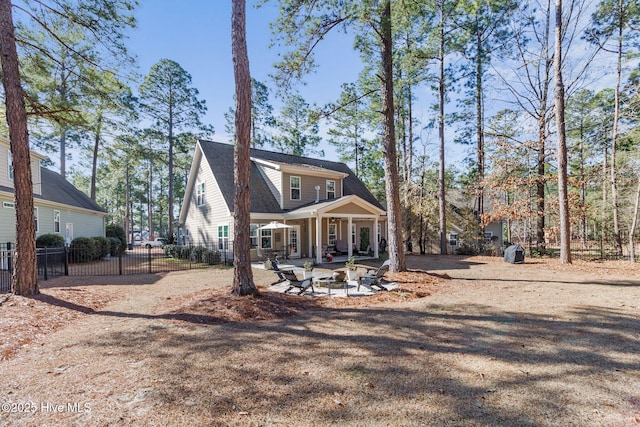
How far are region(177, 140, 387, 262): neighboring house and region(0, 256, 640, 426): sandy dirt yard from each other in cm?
893

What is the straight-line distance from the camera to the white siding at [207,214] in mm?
16938

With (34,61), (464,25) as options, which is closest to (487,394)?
(34,61)

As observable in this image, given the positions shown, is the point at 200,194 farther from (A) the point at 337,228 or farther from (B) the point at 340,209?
(B) the point at 340,209

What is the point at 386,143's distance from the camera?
10555mm

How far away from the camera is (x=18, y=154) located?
23.8 ft

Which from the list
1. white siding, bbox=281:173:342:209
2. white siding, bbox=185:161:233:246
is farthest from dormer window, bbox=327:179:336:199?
white siding, bbox=185:161:233:246

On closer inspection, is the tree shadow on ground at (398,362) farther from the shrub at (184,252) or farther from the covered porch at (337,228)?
the shrub at (184,252)

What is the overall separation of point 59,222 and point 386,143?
2061 centimetres

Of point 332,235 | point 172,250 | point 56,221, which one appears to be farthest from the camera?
point 332,235

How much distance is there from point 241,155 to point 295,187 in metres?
11.4

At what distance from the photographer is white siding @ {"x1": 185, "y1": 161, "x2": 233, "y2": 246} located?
1694cm

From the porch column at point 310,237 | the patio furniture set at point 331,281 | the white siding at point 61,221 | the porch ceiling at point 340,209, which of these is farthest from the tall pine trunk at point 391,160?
the white siding at point 61,221

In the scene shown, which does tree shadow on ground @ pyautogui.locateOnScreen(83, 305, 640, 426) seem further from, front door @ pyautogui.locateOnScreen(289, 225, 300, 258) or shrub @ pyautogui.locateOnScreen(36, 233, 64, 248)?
shrub @ pyautogui.locateOnScreen(36, 233, 64, 248)

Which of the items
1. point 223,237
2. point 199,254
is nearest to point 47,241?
point 199,254
